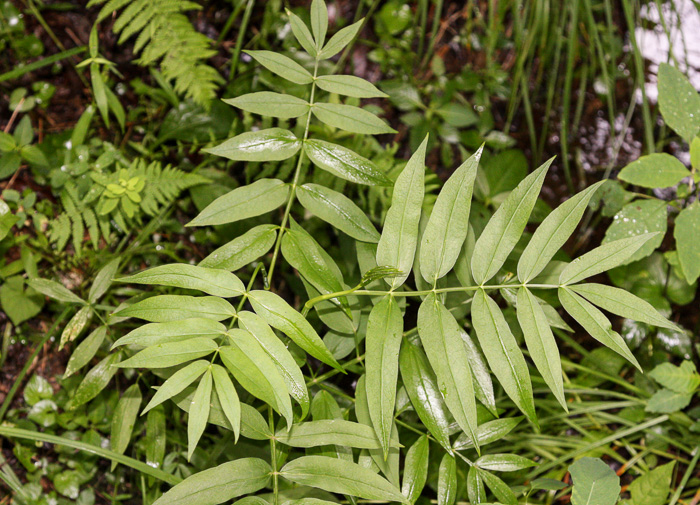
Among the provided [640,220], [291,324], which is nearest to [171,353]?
[291,324]

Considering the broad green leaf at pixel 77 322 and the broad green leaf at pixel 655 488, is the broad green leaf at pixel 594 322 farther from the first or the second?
the broad green leaf at pixel 77 322

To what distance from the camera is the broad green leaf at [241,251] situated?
4.30 feet

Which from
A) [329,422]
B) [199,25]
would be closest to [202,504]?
[329,422]

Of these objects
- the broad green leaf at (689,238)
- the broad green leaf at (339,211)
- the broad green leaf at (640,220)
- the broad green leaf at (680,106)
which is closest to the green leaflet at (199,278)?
the broad green leaf at (339,211)

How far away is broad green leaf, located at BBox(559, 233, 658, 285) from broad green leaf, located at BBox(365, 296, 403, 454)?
1.40 ft

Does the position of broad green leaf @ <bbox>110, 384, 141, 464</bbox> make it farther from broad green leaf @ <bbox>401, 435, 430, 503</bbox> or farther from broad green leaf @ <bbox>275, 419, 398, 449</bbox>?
broad green leaf @ <bbox>401, 435, 430, 503</bbox>

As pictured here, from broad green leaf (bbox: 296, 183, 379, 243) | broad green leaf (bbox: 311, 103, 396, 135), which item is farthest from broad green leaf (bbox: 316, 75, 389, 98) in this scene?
broad green leaf (bbox: 296, 183, 379, 243)

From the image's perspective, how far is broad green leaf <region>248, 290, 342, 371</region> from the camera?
118 cm

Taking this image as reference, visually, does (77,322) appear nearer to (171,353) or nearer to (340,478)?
(171,353)

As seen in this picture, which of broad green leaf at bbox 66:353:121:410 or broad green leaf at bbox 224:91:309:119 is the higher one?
broad green leaf at bbox 224:91:309:119

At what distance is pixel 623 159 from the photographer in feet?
8.04

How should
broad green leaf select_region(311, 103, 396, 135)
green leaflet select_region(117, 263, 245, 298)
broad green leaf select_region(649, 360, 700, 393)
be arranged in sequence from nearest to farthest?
green leaflet select_region(117, 263, 245, 298) < broad green leaf select_region(311, 103, 396, 135) < broad green leaf select_region(649, 360, 700, 393)

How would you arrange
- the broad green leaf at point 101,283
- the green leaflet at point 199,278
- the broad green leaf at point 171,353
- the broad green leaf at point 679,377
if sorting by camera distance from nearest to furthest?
the broad green leaf at point 171,353 → the green leaflet at point 199,278 → the broad green leaf at point 101,283 → the broad green leaf at point 679,377

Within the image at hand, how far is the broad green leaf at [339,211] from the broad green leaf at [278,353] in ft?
1.19
